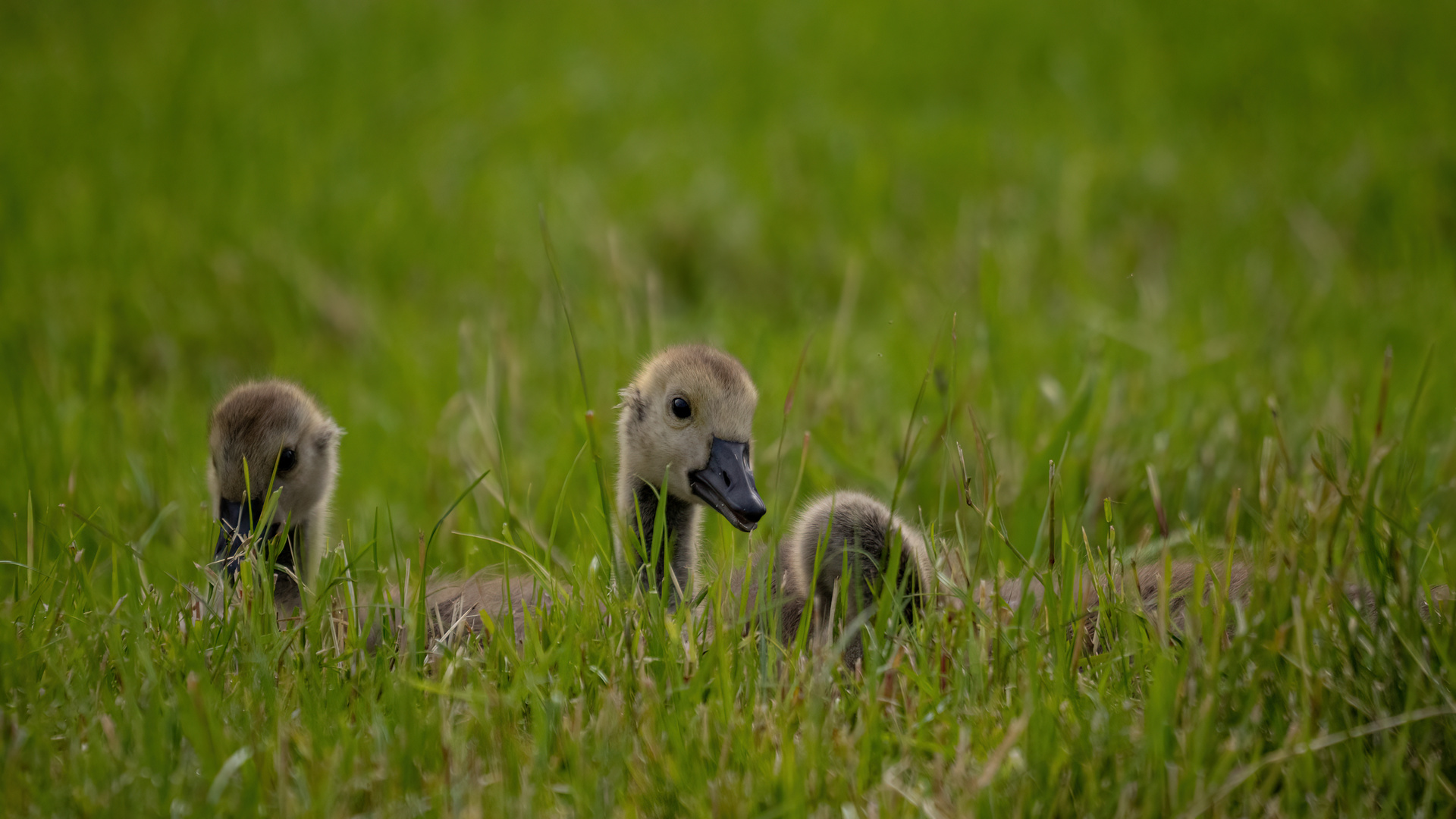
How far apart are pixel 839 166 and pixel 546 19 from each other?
4.27 m

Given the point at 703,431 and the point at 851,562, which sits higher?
the point at 703,431

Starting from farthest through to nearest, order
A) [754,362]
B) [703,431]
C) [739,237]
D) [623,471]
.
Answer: [739,237], [754,362], [623,471], [703,431]

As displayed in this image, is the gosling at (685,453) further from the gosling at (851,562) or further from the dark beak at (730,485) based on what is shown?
the gosling at (851,562)

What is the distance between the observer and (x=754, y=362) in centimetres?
411

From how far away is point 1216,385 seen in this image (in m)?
4.23

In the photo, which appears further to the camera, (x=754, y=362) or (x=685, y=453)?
(x=754, y=362)

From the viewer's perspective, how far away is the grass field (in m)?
1.82

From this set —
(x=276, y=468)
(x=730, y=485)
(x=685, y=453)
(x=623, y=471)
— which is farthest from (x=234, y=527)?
(x=730, y=485)

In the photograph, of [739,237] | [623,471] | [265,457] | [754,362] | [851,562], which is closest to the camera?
[851,562]

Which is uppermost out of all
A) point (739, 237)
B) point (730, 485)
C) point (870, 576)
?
point (730, 485)

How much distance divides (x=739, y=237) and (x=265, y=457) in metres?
3.87

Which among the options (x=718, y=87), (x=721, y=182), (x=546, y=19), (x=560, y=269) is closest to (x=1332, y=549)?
(x=560, y=269)

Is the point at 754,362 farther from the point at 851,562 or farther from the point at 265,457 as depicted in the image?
the point at 265,457

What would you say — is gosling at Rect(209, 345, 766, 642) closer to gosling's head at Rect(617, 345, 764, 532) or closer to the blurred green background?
gosling's head at Rect(617, 345, 764, 532)
